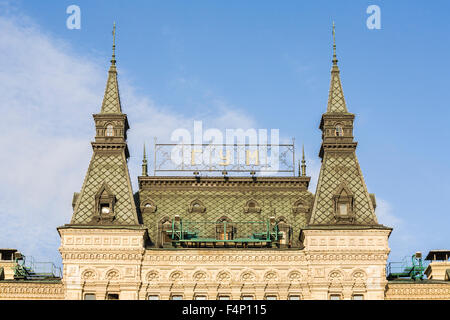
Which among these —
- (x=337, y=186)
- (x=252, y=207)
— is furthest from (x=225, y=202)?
(x=337, y=186)

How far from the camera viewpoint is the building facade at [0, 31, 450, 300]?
74.2m

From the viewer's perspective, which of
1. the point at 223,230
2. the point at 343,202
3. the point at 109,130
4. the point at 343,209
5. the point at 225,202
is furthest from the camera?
the point at 109,130

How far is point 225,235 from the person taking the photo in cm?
7769

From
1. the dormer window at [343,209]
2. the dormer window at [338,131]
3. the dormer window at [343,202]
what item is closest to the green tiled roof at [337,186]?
the dormer window at [343,202]

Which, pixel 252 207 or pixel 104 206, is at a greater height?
pixel 104 206

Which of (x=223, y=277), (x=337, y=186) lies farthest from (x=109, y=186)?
(x=337, y=186)

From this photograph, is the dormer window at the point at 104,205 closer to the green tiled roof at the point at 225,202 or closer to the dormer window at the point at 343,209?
the green tiled roof at the point at 225,202

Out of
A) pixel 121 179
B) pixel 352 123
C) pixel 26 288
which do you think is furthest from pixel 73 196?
pixel 352 123

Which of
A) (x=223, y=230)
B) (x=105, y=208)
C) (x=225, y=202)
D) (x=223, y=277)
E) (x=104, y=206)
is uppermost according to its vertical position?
(x=225, y=202)

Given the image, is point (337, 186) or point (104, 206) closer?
point (104, 206)

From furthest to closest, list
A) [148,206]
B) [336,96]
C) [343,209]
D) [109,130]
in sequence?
[336,96]
[109,130]
[148,206]
[343,209]

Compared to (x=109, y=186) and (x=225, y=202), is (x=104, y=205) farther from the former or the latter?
(x=225, y=202)

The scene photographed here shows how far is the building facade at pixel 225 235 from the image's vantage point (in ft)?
243
